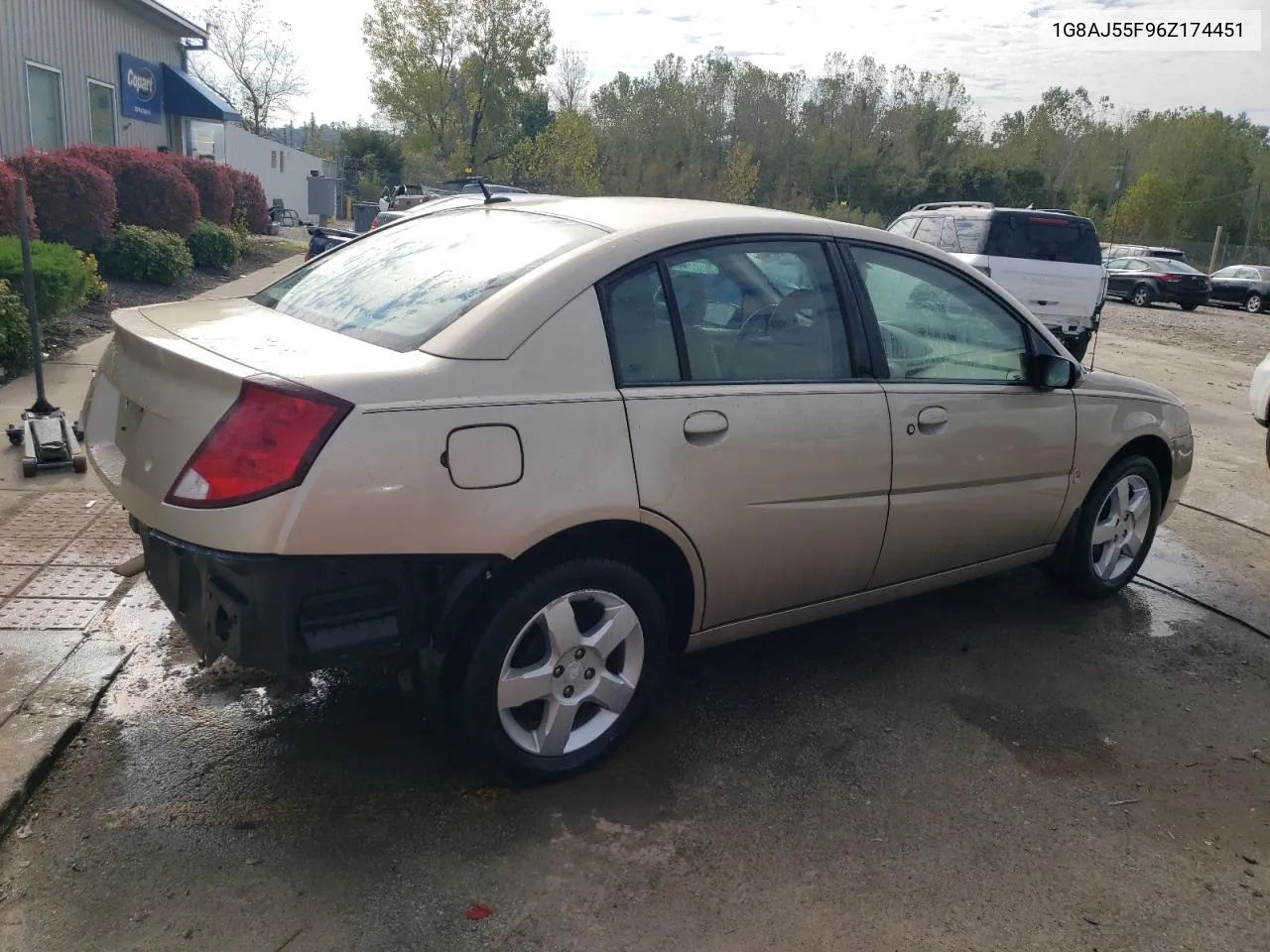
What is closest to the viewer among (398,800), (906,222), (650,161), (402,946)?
(402,946)

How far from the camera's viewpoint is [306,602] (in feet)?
8.61

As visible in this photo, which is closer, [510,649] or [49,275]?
[510,649]

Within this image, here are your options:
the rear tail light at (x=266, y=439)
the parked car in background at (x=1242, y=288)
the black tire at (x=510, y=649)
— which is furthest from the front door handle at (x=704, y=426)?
the parked car in background at (x=1242, y=288)

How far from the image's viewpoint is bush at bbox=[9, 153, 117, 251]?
38.9 feet

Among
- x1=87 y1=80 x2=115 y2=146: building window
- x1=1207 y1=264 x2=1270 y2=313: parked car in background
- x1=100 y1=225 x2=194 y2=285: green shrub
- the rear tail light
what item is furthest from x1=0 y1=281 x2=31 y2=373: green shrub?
x1=1207 y1=264 x2=1270 y2=313: parked car in background

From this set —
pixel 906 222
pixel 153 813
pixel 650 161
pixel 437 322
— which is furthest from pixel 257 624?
A: pixel 650 161

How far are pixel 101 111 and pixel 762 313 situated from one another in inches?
734

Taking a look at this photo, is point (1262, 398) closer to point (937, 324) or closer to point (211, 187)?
point (937, 324)

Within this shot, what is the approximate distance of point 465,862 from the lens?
9.05 ft

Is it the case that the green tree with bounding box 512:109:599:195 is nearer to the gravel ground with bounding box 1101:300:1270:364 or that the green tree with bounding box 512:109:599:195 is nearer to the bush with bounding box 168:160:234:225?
the gravel ground with bounding box 1101:300:1270:364

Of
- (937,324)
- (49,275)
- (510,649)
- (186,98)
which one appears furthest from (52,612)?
(186,98)

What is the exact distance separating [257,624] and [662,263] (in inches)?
63.1

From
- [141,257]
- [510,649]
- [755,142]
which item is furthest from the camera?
[755,142]

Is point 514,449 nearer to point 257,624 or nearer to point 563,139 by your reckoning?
point 257,624
